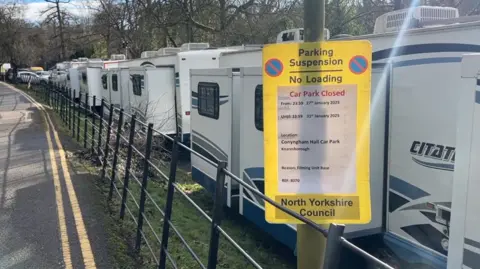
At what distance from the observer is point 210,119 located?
8.49 metres

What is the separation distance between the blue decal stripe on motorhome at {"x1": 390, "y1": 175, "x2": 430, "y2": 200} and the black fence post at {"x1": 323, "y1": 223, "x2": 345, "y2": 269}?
10.7 ft

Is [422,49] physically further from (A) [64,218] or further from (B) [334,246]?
(A) [64,218]

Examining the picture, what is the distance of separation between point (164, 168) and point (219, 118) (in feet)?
9.28

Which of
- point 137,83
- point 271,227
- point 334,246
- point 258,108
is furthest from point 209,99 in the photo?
point 137,83

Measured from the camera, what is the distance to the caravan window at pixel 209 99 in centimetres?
816

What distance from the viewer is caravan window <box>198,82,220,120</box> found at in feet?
26.8

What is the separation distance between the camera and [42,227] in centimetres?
590

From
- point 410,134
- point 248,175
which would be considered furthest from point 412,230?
point 248,175

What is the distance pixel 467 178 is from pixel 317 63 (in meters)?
1.21

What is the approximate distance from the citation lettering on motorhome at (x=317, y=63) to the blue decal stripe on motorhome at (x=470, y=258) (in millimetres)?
1363

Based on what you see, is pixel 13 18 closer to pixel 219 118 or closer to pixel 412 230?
pixel 219 118

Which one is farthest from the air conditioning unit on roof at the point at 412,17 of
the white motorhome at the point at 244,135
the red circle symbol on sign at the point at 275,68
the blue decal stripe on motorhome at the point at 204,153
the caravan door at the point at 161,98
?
the caravan door at the point at 161,98

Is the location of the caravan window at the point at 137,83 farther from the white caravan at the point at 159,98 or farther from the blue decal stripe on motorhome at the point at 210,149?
the blue decal stripe on motorhome at the point at 210,149

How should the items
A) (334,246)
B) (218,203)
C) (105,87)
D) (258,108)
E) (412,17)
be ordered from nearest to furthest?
(334,246) < (218,203) < (412,17) < (258,108) < (105,87)
